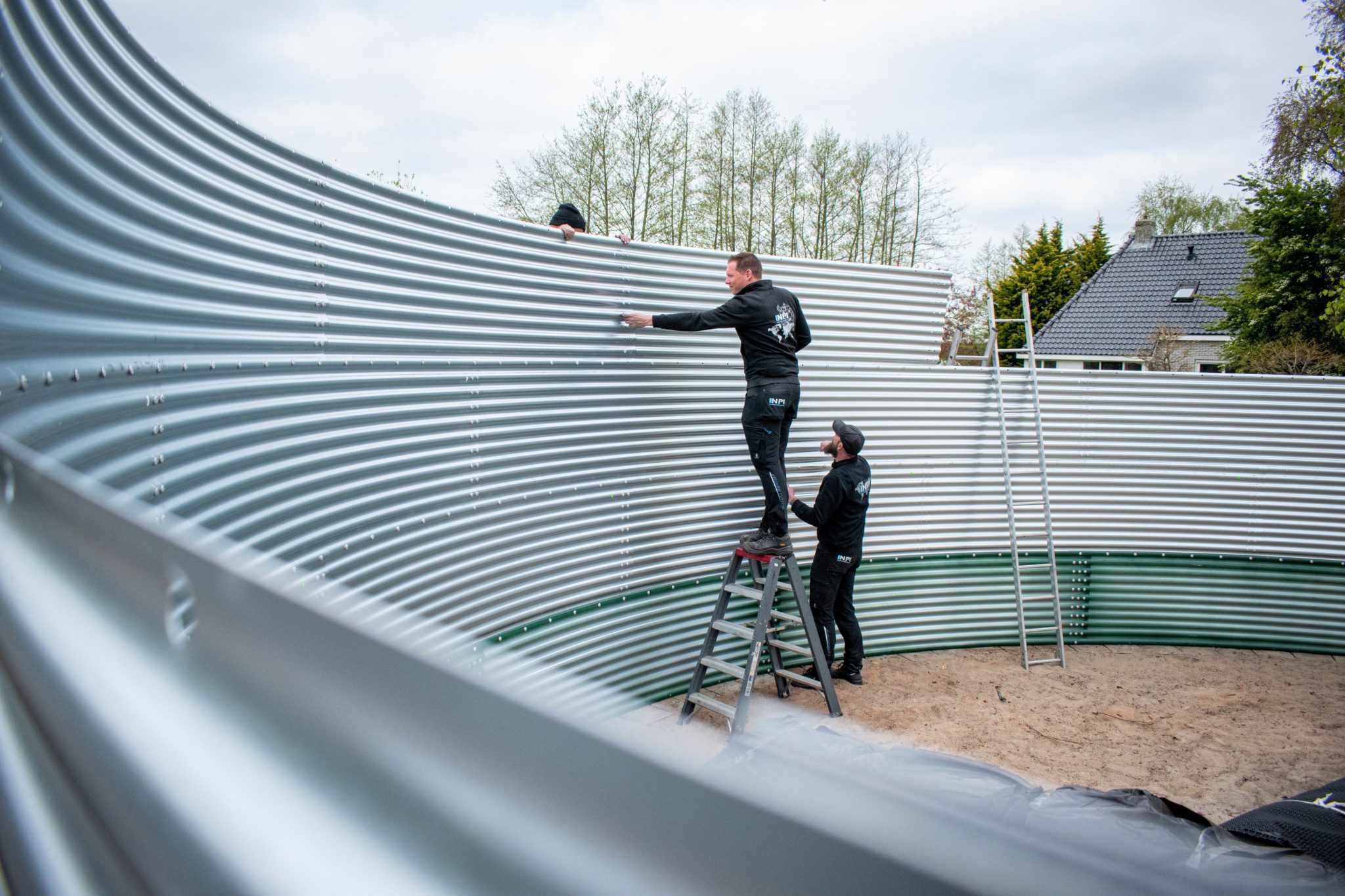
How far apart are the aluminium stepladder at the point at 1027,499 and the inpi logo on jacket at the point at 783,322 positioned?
8.83ft

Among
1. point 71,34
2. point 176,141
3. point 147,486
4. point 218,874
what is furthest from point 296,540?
point 218,874

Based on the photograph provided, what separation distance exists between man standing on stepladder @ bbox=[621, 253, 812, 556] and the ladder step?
1.07 meters

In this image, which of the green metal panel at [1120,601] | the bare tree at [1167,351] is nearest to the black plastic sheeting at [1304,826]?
the green metal panel at [1120,601]

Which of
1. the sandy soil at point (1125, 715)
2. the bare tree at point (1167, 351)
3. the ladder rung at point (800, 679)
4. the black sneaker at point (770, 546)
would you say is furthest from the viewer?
the bare tree at point (1167, 351)

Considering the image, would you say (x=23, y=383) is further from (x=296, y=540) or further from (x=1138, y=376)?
(x=1138, y=376)

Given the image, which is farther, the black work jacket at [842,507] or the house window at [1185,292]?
the house window at [1185,292]

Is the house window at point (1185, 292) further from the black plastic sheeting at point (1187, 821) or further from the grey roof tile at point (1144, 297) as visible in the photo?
the black plastic sheeting at point (1187, 821)

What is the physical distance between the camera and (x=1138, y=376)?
8383 mm

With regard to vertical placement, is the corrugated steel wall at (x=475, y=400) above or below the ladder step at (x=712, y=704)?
above

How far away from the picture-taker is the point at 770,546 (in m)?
6.09

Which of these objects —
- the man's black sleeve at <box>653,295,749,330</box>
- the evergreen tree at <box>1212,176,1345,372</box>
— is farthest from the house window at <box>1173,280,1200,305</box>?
the man's black sleeve at <box>653,295,749,330</box>

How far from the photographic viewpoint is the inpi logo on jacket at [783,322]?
5.90 metres

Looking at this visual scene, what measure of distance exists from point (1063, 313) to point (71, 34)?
39007 mm

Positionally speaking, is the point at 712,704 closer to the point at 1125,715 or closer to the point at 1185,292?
the point at 1125,715
